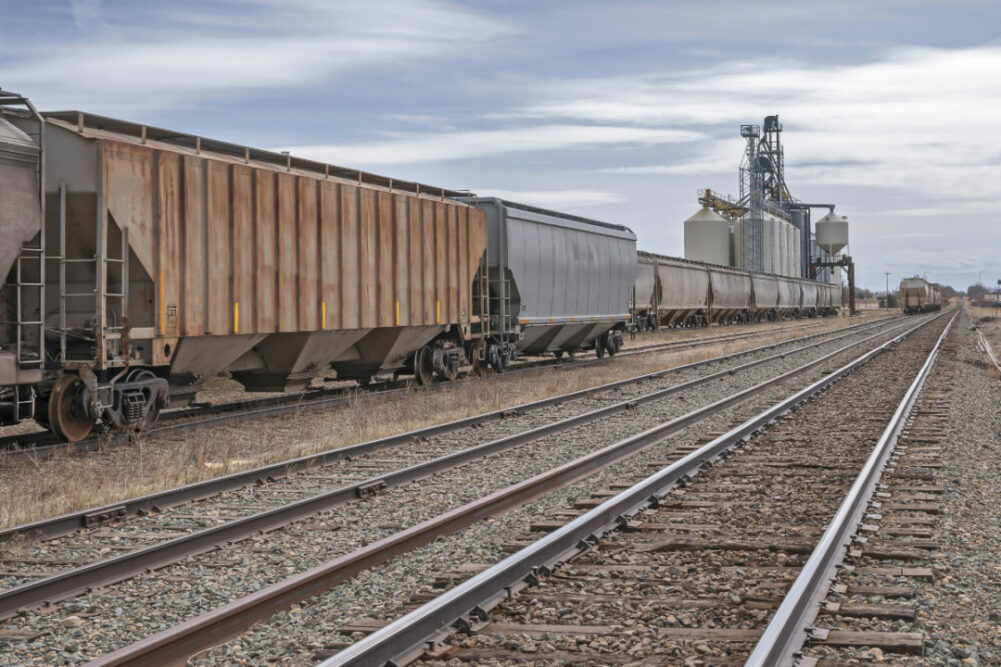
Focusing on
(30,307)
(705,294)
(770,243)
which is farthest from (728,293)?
(30,307)

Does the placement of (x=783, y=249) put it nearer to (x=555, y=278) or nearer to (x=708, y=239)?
(x=708, y=239)

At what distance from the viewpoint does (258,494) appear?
916 centimetres

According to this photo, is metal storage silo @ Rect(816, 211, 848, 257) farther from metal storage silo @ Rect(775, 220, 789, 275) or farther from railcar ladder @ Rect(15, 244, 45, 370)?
railcar ladder @ Rect(15, 244, 45, 370)

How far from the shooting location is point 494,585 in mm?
5730

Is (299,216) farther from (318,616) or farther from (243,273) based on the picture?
(318,616)

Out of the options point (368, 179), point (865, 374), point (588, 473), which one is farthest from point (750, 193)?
point (588, 473)

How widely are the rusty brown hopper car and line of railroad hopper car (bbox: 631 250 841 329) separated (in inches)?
721

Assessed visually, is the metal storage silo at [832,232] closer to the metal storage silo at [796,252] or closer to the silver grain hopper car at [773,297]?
the metal storage silo at [796,252]

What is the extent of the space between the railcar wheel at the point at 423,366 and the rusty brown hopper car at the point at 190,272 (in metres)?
0.81

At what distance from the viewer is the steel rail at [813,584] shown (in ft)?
15.5

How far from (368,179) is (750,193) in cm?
9267

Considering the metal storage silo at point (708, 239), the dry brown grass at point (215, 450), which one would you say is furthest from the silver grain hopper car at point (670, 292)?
the metal storage silo at point (708, 239)

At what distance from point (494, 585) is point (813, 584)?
185 cm

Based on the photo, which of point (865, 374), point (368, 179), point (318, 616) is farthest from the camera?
point (865, 374)
